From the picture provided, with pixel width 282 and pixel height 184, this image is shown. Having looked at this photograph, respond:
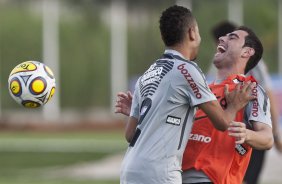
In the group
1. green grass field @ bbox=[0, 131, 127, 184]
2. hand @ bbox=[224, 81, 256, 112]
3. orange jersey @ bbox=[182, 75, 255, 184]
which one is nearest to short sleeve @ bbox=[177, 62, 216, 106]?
hand @ bbox=[224, 81, 256, 112]

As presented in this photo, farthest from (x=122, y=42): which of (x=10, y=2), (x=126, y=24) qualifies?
(x=10, y=2)

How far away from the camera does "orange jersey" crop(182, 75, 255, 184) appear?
7.24 meters

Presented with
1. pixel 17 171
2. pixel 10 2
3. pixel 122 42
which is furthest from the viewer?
pixel 10 2

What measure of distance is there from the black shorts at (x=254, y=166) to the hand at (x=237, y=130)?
4.58 meters

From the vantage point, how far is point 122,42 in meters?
47.8

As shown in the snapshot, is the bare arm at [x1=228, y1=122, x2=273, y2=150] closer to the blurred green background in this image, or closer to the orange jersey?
the orange jersey

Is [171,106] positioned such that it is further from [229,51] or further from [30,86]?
[30,86]

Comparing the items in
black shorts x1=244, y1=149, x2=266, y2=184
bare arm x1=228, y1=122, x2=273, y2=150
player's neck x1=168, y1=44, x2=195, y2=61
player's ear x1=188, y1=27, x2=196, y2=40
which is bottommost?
black shorts x1=244, y1=149, x2=266, y2=184

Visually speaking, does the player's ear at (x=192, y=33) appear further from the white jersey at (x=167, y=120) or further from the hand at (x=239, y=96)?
the hand at (x=239, y=96)

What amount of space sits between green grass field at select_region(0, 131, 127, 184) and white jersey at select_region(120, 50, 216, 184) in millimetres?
11946

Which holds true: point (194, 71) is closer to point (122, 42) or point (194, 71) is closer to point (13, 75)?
point (13, 75)

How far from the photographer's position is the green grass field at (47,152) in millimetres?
20438

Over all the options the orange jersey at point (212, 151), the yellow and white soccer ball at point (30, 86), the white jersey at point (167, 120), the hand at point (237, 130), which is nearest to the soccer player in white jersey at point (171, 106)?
the white jersey at point (167, 120)

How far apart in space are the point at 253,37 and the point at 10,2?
44.5 m
